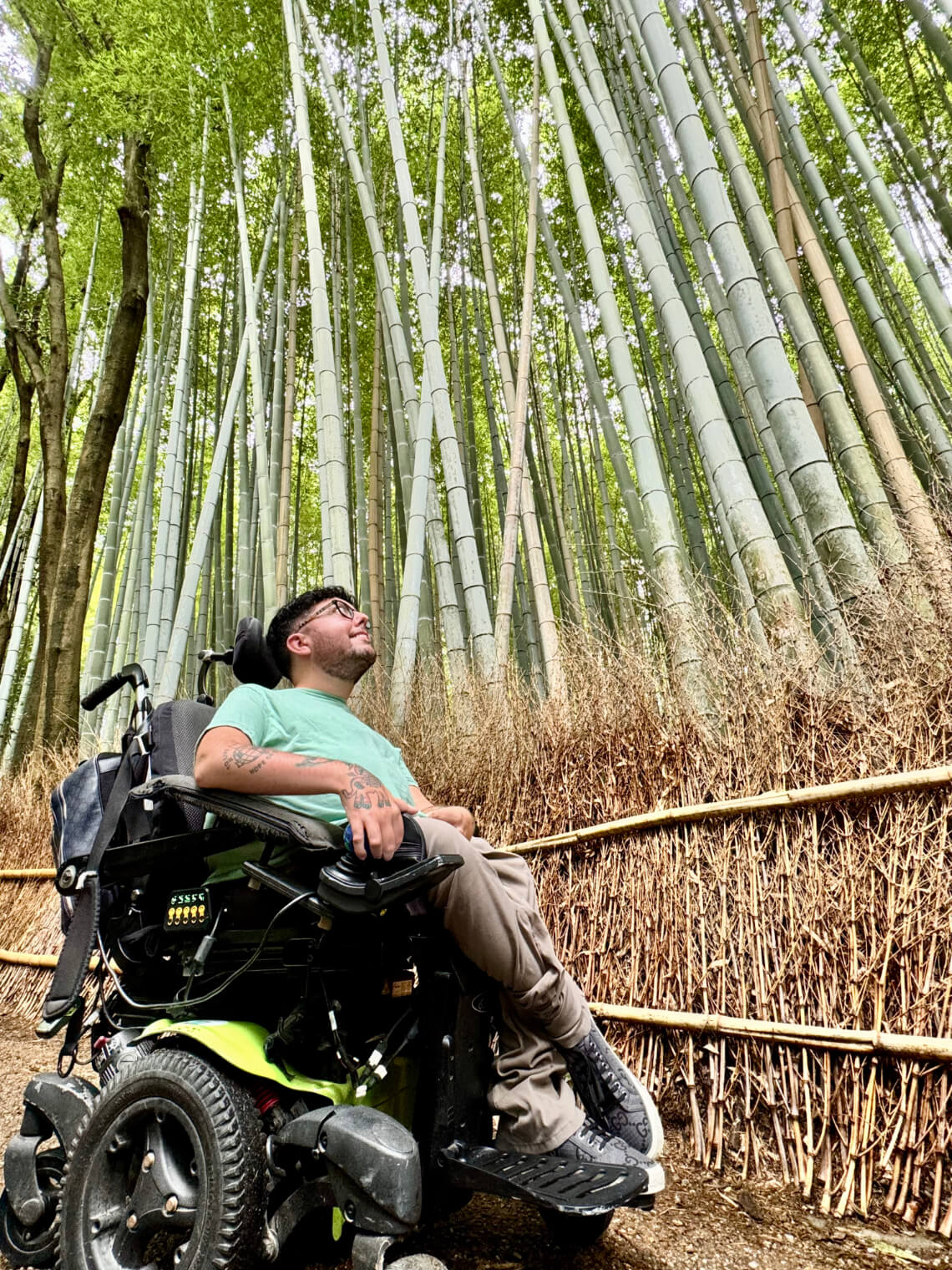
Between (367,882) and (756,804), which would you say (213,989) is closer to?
(367,882)

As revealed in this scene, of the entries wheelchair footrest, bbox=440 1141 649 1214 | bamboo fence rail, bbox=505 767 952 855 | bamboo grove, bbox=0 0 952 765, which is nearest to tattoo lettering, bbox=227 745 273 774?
wheelchair footrest, bbox=440 1141 649 1214

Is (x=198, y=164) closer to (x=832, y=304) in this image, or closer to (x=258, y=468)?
(x=258, y=468)

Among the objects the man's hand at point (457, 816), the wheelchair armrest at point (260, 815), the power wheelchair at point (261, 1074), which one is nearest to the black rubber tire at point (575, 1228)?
the power wheelchair at point (261, 1074)

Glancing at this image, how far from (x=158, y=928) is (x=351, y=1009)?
1.25 ft

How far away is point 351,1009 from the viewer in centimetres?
100

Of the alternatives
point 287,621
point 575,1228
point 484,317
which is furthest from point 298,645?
A: point 484,317

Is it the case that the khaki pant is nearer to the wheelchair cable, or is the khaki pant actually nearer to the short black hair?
the wheelchair cable

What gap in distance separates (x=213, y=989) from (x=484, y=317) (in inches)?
210

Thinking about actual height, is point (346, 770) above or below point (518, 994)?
above

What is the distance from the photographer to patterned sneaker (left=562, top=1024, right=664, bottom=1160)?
103 centimetres

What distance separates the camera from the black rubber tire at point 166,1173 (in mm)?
846

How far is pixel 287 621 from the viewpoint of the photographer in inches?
55.8

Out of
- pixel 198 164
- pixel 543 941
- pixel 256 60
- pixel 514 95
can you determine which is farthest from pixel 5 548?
pixel 543 941

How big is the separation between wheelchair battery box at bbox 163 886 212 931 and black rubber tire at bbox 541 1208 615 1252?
640 millimetres
